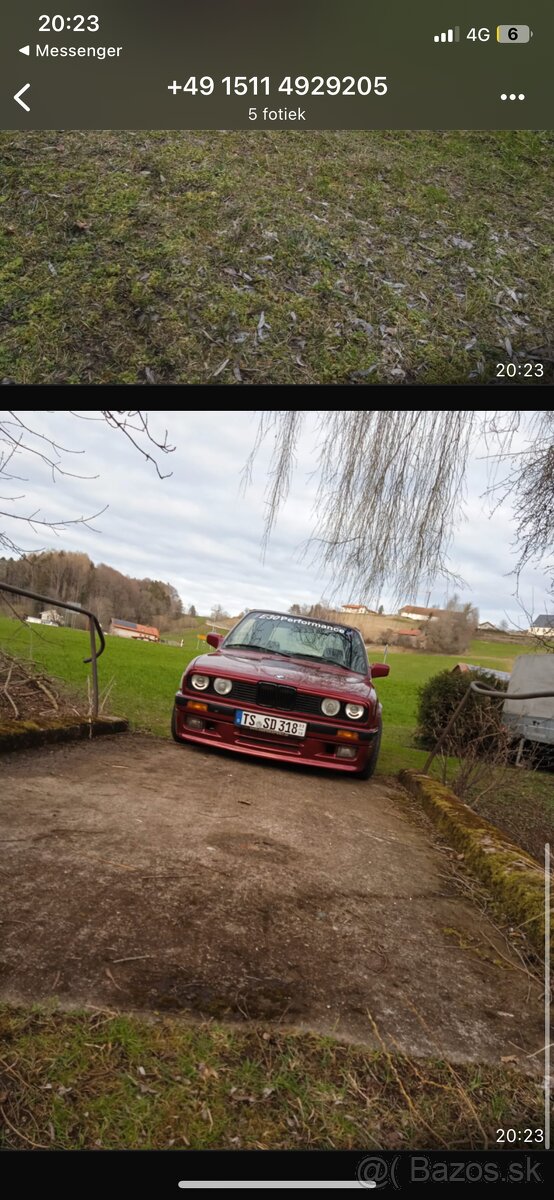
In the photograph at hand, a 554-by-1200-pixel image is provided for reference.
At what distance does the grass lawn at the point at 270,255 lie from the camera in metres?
Result: 2.85

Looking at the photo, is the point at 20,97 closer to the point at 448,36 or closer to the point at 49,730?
the point at 448,36

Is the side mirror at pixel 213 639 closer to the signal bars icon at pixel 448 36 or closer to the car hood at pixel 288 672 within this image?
the car hood at pixel 288 672

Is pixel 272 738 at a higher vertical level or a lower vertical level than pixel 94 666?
lower

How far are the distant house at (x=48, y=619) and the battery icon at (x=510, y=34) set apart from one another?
278 cm

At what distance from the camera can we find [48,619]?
3.45m

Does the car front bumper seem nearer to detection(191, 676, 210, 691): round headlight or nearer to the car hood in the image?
detection(191, 676, 210, 691): round headlight

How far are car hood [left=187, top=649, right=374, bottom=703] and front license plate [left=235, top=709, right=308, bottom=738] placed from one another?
0.60ft

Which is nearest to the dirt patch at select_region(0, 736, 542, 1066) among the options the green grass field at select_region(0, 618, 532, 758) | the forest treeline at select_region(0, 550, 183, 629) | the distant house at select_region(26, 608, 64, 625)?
the forest treeline at select_region(0, 550, 183, 629)

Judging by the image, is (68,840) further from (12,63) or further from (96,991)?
(12,63)

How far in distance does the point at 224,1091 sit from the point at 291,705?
232cm

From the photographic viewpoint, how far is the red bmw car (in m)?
3.12

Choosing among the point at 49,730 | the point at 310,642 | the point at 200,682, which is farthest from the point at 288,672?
the point at 49,730

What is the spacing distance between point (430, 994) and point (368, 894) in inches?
14.0

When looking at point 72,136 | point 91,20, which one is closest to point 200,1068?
point 91,20
